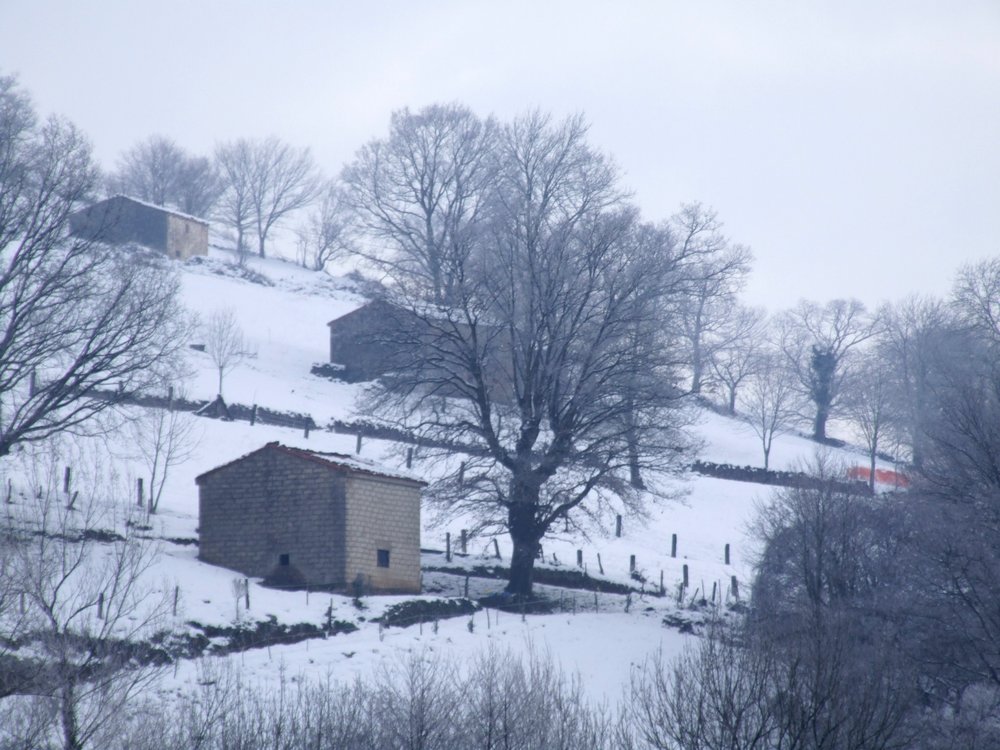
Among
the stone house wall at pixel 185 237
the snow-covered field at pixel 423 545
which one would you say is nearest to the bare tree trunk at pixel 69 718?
the snow-covered field at pixel 423 545

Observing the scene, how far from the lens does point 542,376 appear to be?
110 feet

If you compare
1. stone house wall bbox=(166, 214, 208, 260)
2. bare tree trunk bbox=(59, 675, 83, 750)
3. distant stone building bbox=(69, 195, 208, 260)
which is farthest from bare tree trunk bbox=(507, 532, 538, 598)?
stone house wall bbox=(166, 214, 208, 260)

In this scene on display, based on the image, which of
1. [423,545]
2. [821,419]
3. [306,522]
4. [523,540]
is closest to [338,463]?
[306,522]

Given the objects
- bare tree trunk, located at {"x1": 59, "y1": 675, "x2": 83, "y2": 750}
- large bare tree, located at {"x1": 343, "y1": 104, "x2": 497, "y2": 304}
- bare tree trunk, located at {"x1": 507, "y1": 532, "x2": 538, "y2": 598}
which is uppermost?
large bare tree, located at {"x1": 343, "y1": 104, "x2": 497, "y2": 304}

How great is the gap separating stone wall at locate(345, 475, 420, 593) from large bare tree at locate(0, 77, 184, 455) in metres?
6.67

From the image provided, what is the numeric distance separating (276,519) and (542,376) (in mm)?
8219

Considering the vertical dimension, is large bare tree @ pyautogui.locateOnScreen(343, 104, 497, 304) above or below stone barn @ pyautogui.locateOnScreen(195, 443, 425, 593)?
above

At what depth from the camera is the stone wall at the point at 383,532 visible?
30.0 m

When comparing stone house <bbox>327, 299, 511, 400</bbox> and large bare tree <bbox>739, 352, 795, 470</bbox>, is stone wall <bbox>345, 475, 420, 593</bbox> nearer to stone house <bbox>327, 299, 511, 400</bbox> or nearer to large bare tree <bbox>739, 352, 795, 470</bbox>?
stone house <bbox>327, 299, 511, 400</bbox>

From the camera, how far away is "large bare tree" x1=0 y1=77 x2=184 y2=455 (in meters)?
30.3

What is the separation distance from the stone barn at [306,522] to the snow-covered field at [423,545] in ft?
3.15

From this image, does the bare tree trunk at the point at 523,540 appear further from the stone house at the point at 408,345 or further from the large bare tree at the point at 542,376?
the stone house at the point at 408,345

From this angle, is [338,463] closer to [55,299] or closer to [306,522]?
[306,522]

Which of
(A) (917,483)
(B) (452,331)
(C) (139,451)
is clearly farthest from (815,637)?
(C) (139,451)
